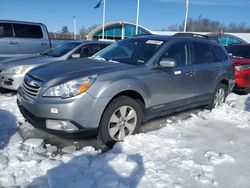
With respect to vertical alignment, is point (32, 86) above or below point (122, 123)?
above

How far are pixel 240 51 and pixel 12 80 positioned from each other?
742cm

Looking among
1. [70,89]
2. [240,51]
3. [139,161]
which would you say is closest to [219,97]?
[139,161]

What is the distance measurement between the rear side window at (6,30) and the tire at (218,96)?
6.63 m

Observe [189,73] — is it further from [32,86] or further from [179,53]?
[32,86]

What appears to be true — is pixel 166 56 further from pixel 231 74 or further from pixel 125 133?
pixel 231 74

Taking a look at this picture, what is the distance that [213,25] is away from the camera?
271 ft

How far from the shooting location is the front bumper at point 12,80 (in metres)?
6.98

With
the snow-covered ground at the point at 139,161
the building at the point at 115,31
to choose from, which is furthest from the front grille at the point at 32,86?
the building at the point at 115,31

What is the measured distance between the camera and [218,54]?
6613mm

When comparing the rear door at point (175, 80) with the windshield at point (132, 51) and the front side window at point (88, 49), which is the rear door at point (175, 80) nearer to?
the windshield at point (132, 51)

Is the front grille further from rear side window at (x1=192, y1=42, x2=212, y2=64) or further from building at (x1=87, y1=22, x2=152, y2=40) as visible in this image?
building at (x1=87, y1=22, x2=152, y2=40)

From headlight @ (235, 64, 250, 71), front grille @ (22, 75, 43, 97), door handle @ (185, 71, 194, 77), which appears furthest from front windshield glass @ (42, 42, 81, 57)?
headlight @ (235, 64, 250, 71)

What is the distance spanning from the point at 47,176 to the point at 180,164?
171 cm

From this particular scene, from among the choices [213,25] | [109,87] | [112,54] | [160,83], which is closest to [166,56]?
[160,83]
